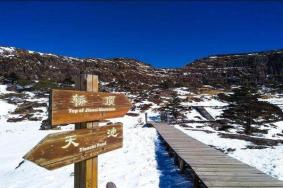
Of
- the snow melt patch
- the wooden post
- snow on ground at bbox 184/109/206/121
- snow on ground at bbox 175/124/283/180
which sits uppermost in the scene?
the snow melt patch

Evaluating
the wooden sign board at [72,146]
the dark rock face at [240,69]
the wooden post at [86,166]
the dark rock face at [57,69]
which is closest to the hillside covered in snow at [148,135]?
the wooden post at [86,166]

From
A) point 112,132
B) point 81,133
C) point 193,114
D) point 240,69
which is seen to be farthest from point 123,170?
point 240,69

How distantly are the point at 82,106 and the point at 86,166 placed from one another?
0.80 meters

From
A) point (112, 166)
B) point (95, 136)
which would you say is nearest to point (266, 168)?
point (112, 166)

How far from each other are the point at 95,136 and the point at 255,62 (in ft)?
388

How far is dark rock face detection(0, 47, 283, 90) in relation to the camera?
68625 mm

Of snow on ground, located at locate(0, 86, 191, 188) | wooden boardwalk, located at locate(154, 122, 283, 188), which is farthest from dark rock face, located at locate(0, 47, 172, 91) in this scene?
wooden boardwalk, located at locate(154, 122, 283, 188)

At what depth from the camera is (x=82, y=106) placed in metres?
4.20

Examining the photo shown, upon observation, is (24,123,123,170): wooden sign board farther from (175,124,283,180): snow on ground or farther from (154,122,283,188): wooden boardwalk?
(175,124,283,180): snow on ground

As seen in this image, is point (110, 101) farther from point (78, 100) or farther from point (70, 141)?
point (70, 141)

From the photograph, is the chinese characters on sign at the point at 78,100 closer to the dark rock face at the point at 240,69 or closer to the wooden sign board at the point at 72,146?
the wooden sign board at the point at 72,146

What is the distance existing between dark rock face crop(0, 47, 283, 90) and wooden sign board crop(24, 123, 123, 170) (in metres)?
44.3

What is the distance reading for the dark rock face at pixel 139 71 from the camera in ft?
225

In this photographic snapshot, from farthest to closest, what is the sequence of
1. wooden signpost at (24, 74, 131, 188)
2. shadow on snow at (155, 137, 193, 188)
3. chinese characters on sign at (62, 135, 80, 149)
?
shadow on snow at (155, 137, 193, 188)
chinese characters on sign at (62, 135, 80, 149)
wooden signpost at (24, 74, 131, 188)
